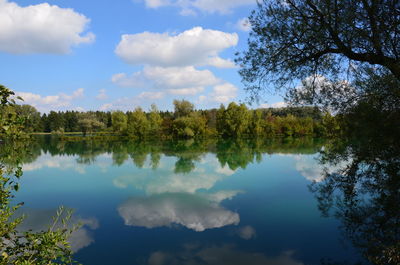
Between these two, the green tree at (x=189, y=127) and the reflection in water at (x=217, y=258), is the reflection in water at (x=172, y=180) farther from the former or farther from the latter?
the green tree at (x=189, y=127)

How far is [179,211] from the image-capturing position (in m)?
11.1

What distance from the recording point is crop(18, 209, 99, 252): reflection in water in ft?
27.1

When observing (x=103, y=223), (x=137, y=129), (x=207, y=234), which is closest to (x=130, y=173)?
(x=103, y=223)

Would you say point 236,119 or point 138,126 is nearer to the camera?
point 236,119

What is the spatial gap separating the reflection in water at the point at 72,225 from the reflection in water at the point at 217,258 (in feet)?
7.96

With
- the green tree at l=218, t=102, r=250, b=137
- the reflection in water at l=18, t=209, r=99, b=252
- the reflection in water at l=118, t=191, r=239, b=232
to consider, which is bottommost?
the reflection in water at l=18, t=209, r=99, b=252

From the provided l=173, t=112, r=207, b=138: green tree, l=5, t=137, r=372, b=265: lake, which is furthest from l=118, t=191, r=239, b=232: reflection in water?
l=173, t=112, r=207, b=138: green tree

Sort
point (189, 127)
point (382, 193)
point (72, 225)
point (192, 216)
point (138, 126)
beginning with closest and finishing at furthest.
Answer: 1. point (382, 193)
2. point (72, 225)
3. point (192, 216)
4. point (189, 127)
5. point (138, 126)

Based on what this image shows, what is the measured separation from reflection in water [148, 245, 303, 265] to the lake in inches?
1.0

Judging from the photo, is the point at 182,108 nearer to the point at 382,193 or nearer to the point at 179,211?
the point at 179,211

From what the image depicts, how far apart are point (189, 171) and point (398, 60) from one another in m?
16.6

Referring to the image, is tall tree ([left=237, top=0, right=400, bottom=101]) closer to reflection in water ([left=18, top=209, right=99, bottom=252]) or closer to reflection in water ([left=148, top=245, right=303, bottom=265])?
reflection in water ([left=148, top=245, right=303, bottom=265])

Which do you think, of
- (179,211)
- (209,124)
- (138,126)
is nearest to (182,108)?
(209,124)

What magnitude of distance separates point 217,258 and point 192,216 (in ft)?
11.2
